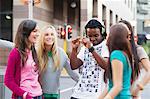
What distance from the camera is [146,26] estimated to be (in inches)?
3880

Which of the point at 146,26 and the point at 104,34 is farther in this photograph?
the point at 146,26

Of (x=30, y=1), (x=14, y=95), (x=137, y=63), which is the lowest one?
(x=14, y=95)

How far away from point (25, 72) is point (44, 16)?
2885 cm

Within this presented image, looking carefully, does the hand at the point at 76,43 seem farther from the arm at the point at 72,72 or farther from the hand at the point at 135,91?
the hand at the point at 135,91

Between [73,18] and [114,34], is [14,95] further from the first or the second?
[73,18]

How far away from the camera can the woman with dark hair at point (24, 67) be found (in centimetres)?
435

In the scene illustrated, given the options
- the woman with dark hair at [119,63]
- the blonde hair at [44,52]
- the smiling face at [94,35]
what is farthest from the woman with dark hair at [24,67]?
the woman with dark hair at [119,63]

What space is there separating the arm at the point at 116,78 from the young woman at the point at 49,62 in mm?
1103

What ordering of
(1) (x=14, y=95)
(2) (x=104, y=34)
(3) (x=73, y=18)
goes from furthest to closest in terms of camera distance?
(3) (x=73, y=18) < (2) (x=104, y=34) < (1) (x=14, y=95)

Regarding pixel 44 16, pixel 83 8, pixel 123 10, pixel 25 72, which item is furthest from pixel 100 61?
pixel 123 10

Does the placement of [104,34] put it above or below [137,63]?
above

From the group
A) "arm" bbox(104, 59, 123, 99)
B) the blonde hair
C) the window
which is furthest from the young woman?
the window

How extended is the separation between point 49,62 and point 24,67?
21.2 inches

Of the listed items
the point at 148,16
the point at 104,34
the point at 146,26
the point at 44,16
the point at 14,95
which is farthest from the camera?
the point at 148,16
